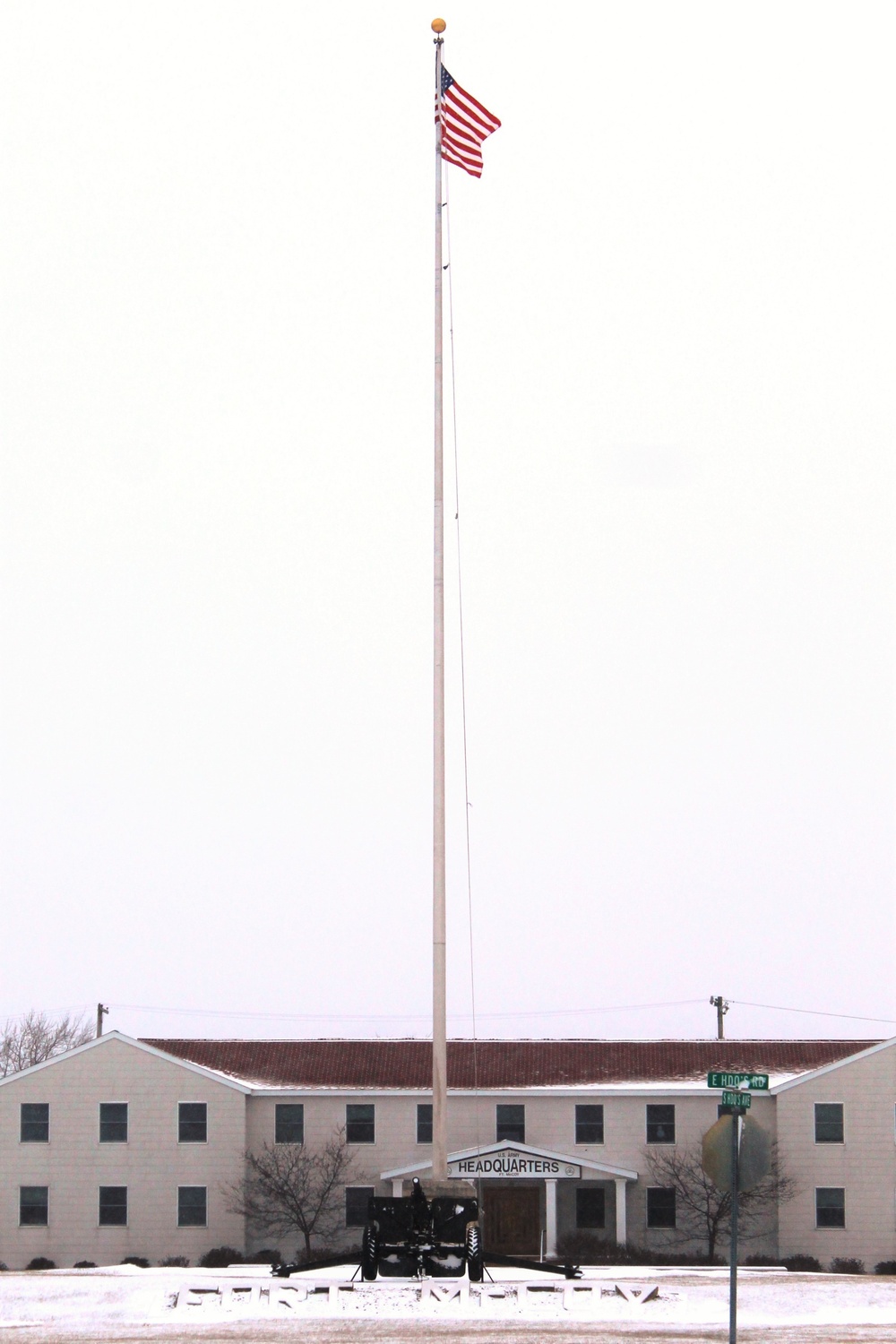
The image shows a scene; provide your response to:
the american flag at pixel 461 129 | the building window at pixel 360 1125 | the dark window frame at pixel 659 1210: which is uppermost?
the american flag at pixel 461 129

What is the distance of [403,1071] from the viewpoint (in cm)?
5275

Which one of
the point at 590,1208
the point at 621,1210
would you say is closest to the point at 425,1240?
the point at 621,1210

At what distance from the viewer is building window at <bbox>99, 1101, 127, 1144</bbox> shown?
50.0 meters

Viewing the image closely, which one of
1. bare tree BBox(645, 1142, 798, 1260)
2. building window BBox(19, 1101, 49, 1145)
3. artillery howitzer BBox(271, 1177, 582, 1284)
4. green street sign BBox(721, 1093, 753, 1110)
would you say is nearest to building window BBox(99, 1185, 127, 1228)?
building window BBox(19, 1101, 49, 1145)

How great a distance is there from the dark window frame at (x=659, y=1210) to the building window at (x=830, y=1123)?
4.98 metres

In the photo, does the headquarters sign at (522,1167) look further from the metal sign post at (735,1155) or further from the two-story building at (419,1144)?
the metal sign post at (735,1155)

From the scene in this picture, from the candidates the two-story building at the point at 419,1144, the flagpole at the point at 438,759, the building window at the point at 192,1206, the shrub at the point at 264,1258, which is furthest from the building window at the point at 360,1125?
the flagpole at the point at 438,759

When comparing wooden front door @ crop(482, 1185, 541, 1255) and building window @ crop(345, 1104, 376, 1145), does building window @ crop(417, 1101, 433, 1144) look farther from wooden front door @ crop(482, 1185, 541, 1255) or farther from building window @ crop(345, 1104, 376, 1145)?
wooden front door @ crop(482, 1185, 541, 1255)

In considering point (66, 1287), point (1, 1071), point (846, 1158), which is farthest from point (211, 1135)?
point (1, 1071)

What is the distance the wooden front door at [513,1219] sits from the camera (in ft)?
158

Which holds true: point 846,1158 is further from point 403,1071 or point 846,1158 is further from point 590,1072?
point 403,1071

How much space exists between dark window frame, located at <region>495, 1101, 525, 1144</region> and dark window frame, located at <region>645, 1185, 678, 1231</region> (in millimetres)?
4444

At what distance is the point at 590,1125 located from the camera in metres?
50.8

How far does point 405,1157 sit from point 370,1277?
88.2 ft
